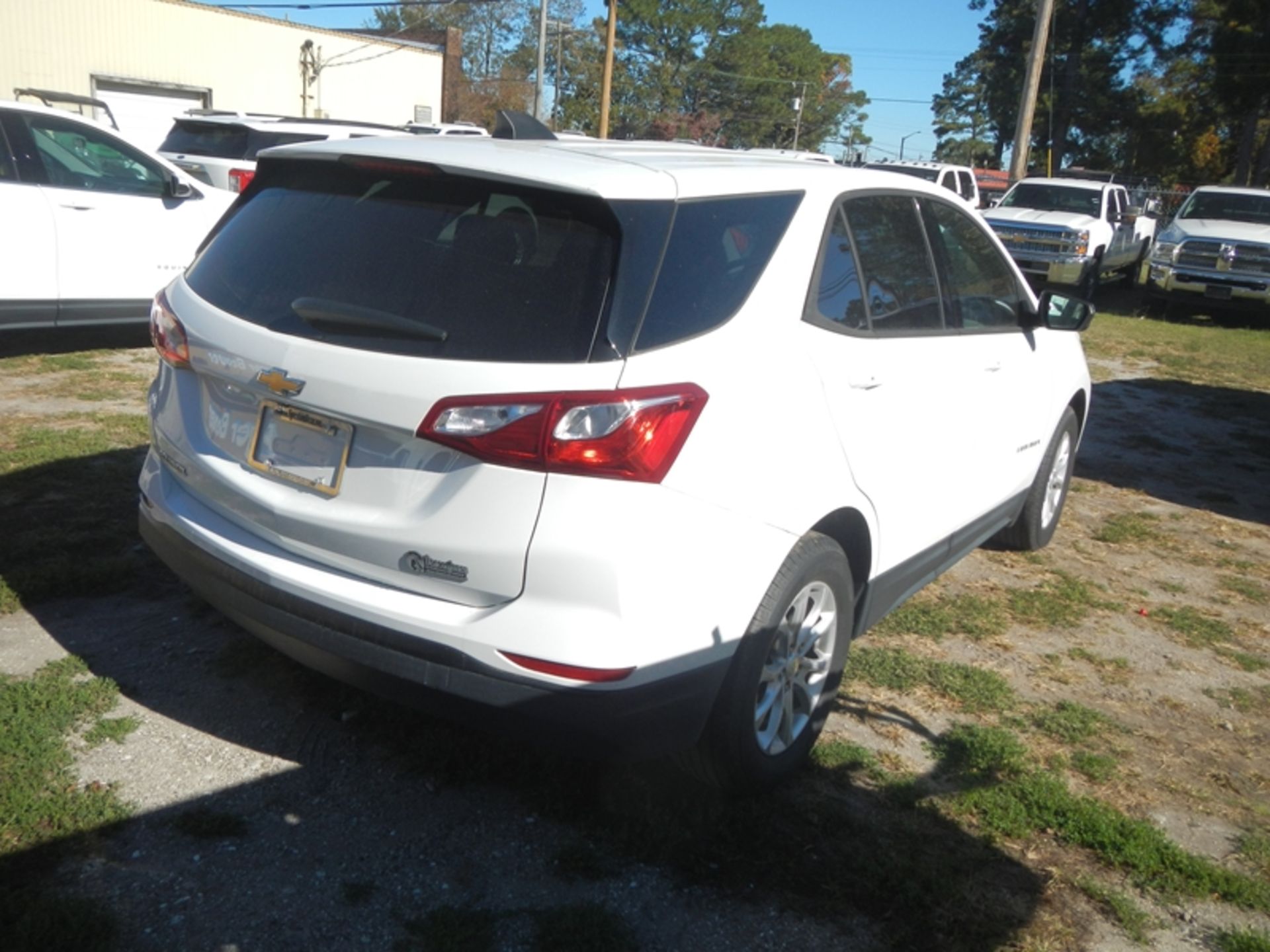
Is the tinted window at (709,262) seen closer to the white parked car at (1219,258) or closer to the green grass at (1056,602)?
the green grass at (1056,602)

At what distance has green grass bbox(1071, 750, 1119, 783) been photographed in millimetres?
3830

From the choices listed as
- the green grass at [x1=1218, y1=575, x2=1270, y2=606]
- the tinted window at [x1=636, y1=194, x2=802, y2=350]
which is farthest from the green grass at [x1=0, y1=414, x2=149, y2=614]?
the green grass at [x1=1218, y1=575, x2=1270, y2=606]

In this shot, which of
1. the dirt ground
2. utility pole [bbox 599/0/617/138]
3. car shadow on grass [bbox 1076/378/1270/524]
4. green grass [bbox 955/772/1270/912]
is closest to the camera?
the dirt ground

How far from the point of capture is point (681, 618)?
113 inches

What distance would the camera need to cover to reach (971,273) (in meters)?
4.77

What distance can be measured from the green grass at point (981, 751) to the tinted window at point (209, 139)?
1110 cm

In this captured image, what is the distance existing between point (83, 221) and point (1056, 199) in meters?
15.8

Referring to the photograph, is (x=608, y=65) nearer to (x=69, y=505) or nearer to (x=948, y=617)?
(x=69, y=505)

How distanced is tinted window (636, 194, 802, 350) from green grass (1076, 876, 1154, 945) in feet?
6.06

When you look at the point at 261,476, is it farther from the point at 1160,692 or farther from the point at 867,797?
the point at 1160,692

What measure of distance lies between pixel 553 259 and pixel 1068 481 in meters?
4.39

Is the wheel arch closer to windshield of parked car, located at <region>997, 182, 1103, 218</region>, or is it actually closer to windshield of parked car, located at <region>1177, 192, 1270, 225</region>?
windshield of parked car, located at <region>1177, 192, 1270, 225</region>

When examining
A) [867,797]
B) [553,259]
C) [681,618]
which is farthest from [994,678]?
[553,259]

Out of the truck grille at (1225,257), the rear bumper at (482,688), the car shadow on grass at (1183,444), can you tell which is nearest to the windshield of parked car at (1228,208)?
the truck grille at (1225,257)
